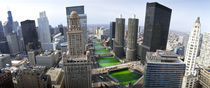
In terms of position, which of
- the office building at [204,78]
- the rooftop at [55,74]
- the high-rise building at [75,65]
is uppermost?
the high-rise building at [75,65]

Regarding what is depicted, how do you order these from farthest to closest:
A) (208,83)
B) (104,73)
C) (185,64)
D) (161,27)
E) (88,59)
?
(161,27)
(104,73)
(208,83)
(185,64)
(88,59)

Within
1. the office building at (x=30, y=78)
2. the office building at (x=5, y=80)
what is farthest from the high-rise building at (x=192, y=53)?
the office building at (x=5, y=80)

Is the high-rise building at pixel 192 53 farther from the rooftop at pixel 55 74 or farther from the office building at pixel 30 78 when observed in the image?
the rooftop at pixel 55 74

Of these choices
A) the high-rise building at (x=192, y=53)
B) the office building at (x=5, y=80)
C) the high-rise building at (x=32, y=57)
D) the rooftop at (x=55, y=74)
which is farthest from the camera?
the high-rise building at (x=32, y=57)

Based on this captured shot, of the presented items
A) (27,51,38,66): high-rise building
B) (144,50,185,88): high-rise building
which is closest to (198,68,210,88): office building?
(144,50,185,88): high-rise building

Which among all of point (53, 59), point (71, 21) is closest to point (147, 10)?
point (71, 21)

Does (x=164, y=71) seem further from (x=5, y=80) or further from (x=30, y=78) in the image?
(x=5, y=80)

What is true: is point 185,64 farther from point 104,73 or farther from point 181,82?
point 104,73
